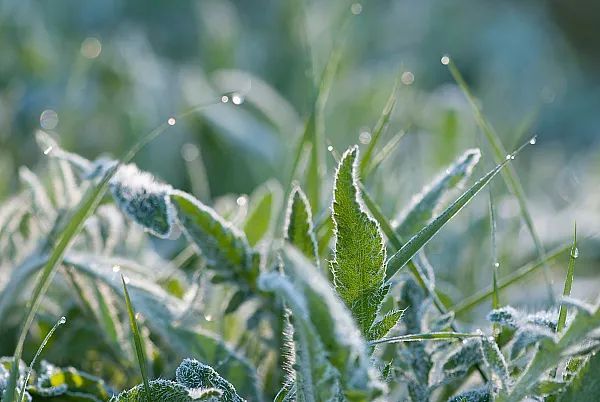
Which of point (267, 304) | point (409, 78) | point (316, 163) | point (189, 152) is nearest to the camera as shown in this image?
point (267, 304)

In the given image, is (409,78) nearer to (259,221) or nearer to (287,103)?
(259,221)

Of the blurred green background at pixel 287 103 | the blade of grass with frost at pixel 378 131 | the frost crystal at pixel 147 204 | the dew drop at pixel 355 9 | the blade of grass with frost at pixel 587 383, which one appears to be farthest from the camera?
the blurred green background at pixel 287 103

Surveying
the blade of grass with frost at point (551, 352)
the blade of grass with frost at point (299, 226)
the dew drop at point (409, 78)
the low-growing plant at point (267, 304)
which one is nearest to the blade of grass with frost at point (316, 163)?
the low-growing plant at point (267, 304)

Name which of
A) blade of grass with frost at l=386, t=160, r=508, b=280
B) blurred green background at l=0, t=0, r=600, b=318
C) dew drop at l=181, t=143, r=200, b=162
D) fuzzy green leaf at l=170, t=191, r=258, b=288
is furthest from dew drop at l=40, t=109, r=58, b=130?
blade of grass with frost at l=386, t=160, r=508, b=280

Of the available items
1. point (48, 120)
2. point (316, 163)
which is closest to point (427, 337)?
point (316, 163)

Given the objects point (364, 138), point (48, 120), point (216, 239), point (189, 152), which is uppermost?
point (48, 120)

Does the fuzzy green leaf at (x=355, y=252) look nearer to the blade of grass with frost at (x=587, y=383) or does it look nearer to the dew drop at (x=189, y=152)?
the blade of grass with frost at (x=587, y=383)

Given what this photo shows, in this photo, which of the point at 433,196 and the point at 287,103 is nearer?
the point at 433,196
